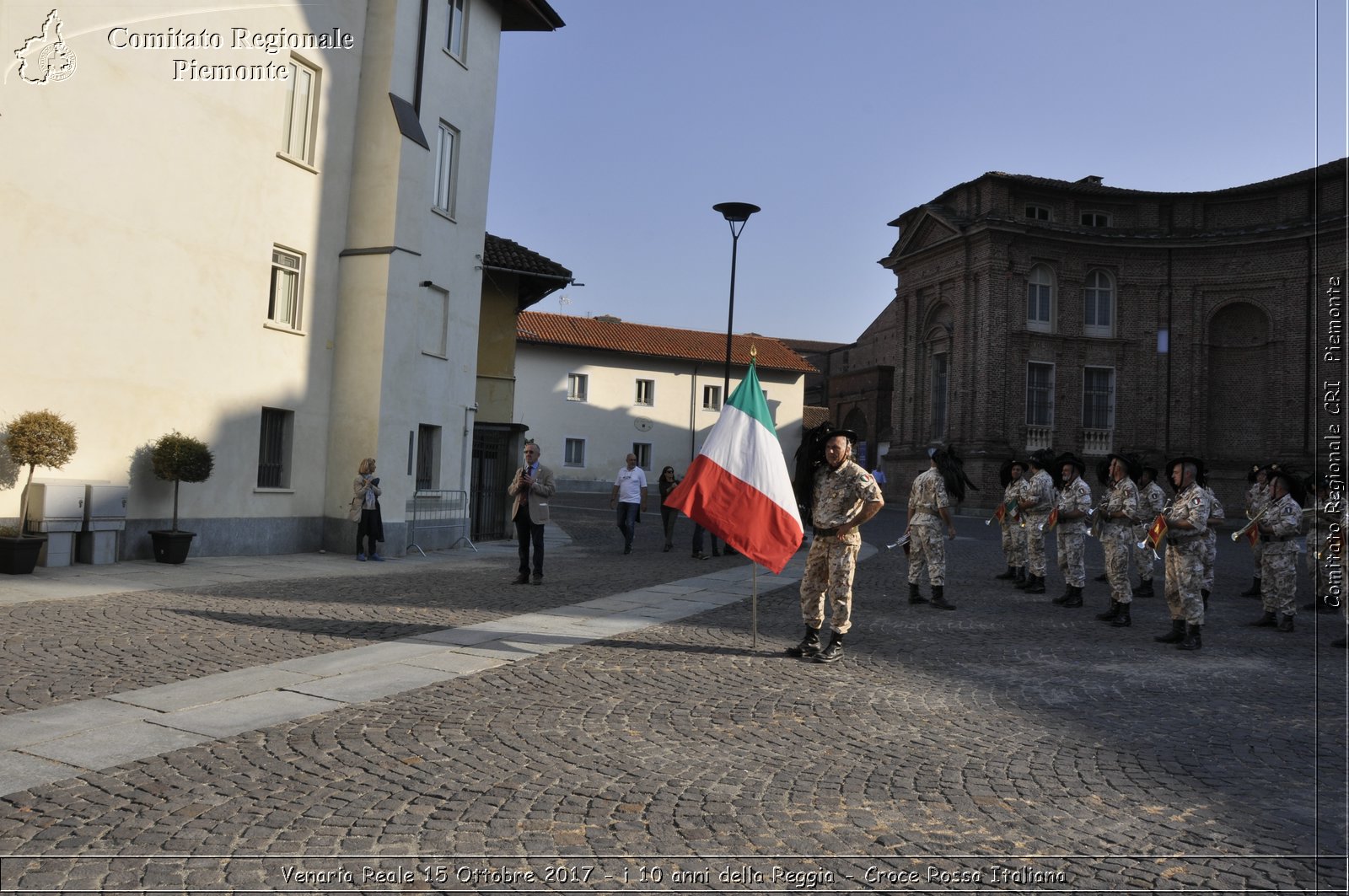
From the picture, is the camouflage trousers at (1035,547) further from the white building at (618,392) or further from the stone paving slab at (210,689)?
the white building at (618,392)

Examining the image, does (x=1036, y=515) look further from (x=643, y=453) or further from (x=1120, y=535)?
(x=643, y=453)

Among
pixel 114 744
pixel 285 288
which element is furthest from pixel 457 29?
pixel 114 744

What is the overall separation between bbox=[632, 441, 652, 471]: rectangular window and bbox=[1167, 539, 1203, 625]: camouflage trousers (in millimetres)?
43975

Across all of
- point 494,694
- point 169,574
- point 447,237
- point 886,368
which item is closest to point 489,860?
point 494,694

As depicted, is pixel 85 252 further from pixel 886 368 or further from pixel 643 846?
pixel 886 368

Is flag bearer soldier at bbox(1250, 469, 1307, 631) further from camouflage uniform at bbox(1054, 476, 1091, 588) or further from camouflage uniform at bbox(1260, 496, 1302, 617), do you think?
camouflage uniform at bbox(1054, 476, 1091, 588)

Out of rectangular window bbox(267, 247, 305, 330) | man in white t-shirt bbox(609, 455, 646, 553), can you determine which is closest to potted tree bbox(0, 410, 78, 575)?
rectangular window bbox(267, 247, 305, 330)

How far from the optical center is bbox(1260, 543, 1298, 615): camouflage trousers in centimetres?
1170

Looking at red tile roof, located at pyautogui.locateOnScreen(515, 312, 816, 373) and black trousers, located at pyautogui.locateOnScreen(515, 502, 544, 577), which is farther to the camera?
red tile roof, located at pyautogui.locateOnScreen(515, 312, 816, 373)

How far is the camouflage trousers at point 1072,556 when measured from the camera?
13.3 metres

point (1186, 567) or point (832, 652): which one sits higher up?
point (1186, 567)

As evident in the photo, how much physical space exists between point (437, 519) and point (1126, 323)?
3358cm

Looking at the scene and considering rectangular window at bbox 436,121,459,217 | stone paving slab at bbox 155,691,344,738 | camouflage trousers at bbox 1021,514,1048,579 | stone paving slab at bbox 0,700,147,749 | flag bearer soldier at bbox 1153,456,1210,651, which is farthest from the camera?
rectangular window at bbox 436,121,459,217

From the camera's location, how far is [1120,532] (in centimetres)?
1226
